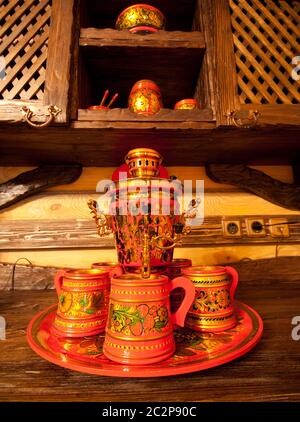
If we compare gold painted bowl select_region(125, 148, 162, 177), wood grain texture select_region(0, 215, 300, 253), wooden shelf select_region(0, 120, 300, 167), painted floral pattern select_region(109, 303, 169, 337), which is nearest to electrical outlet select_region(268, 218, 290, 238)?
wood grain texture select_region(0, 215, 300, 253)

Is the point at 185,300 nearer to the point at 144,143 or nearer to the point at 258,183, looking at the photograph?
the point at 144,143

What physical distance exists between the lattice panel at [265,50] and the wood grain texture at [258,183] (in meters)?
0.33

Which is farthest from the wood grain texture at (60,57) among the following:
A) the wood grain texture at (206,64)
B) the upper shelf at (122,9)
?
the wood grain texture at (206,64)

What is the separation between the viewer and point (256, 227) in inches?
44.3

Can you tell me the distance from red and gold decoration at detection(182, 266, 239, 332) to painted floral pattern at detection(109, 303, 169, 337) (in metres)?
0.14

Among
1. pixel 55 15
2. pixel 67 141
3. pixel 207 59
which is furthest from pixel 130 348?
pixel 55 15

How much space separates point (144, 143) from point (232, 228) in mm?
557

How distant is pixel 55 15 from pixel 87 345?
103 centimetres

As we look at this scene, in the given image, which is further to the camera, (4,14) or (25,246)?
(25,246)

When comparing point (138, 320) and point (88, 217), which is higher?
point (88, 217)

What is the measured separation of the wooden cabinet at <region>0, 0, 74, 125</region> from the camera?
77 centimetres

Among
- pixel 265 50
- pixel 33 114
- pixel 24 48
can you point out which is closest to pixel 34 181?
pixel 33 114

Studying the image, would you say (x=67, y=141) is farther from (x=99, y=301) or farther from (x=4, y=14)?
(x=99, y=301)
